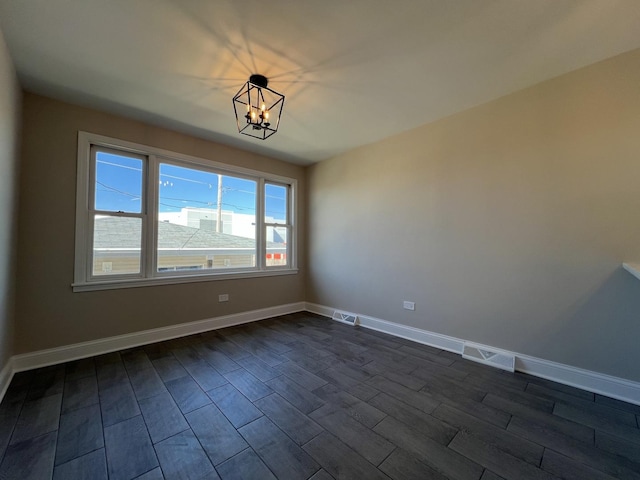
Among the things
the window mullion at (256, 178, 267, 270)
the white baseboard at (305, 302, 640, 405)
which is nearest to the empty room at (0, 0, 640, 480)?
the white baseboard at (305, 302, 640, 405)

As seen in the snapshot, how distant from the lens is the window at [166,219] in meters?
2.84

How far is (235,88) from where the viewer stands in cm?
246

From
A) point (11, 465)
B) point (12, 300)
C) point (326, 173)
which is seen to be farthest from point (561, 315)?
point (12, 300)

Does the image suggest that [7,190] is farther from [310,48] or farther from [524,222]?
[524,222]

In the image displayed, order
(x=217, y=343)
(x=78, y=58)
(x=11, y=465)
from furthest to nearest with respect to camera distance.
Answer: (x=217, y=343), (x=78, y=58), (x=11, y=465)

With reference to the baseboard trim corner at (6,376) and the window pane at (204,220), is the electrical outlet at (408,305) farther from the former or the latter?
the baseboard trim corner at (6,376)

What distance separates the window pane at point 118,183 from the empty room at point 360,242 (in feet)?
0.07

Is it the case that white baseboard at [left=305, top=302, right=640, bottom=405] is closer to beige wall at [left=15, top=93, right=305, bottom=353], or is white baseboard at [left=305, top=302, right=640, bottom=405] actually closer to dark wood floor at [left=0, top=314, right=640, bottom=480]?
dark wood floor at [left=0, top=314, right=640, bottom=480]

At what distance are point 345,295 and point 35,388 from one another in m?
3.44

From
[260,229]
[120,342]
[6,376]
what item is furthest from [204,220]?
[6,376]

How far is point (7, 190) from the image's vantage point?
2084 millimetres

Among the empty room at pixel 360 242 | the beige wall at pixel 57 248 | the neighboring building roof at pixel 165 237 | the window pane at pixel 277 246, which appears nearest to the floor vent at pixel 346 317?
the empty room at pixel 360 242

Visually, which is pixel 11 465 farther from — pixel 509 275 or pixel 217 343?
pixel 509 275

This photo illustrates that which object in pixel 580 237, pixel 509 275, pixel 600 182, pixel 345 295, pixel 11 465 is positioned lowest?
pixel 11 465
